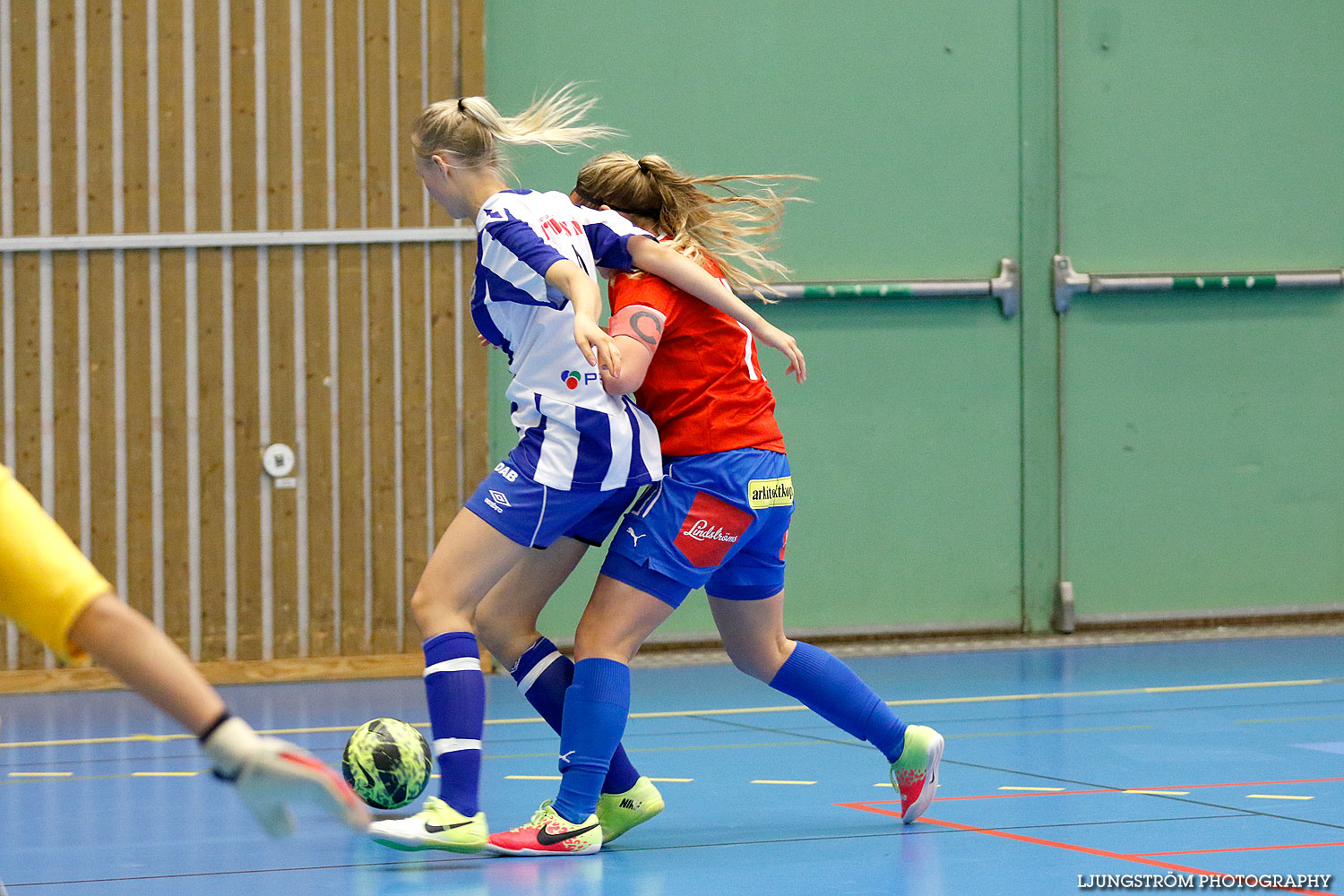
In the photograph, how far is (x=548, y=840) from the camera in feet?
12.0

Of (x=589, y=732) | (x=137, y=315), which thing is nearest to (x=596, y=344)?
(x=589, y=732)

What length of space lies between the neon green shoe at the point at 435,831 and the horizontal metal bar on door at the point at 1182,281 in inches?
238

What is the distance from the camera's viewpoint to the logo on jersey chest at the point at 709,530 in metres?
3.79

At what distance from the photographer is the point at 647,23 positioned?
332 inches

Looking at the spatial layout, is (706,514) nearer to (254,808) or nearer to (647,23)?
(254,808)

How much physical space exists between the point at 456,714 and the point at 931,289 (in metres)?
5.53

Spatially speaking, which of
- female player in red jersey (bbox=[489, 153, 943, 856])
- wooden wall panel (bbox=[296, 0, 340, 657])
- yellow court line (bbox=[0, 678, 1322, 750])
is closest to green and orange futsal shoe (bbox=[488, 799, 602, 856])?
female player in red jersey (bbox=[489, 153, 943, 856])

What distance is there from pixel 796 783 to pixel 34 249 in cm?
502

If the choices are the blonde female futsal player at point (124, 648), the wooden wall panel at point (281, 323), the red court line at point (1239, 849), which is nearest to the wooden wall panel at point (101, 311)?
the wooden wall panel at point (281, 323)

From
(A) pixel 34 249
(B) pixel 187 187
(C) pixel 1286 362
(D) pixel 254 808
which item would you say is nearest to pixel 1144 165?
(C) pixel 1286 362

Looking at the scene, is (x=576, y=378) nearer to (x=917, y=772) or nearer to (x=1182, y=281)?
(x=917, y=772)

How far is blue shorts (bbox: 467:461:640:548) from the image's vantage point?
370cm

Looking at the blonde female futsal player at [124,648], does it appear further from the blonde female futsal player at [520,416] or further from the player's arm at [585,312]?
the blonde female futsal player at [520,416]

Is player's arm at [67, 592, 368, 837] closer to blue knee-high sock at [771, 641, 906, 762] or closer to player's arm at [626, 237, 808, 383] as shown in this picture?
player's arm at [626, 237, 808, 383]
